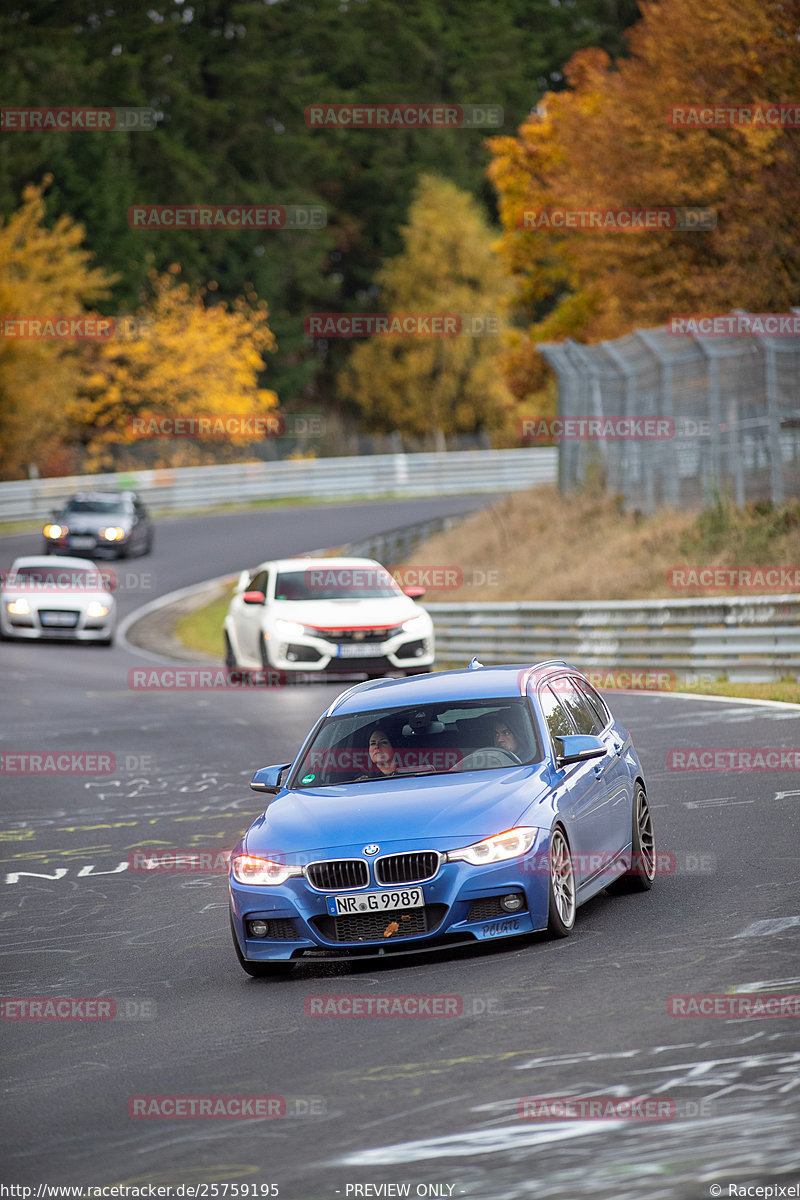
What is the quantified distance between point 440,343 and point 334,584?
56.7 meters

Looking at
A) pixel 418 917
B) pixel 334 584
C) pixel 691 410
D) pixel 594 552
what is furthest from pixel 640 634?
pixel 418 917

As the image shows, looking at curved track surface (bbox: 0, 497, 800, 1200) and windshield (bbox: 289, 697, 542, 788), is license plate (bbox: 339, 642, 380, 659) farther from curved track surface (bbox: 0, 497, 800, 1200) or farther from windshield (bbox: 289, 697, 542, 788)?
windshield (bbox: 289, 697, 542, 788)

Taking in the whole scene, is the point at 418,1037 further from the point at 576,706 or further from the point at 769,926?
the point at 576,706

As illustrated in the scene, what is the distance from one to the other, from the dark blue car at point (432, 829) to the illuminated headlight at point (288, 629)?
12.4m

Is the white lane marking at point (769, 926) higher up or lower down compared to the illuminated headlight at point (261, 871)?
lower down

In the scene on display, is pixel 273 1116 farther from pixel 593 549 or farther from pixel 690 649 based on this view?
pixel 593 549

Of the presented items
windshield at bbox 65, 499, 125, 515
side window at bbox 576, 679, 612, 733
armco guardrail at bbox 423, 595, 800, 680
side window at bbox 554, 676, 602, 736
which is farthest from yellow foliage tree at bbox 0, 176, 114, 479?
side window at bbox 554, 676, 602, 736

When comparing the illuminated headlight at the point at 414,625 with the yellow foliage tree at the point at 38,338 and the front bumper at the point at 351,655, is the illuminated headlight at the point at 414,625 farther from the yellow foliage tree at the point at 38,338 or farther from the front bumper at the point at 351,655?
the yellow foliage tree at the point at 38,338

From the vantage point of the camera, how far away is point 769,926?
837cm

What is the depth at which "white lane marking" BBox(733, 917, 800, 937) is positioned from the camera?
823cm

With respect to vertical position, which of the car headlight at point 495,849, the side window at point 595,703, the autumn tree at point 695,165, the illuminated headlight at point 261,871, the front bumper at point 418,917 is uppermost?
the autumn tree at point 695,165

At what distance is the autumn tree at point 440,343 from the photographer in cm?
7838

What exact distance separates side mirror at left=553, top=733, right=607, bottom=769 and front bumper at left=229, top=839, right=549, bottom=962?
0.79m

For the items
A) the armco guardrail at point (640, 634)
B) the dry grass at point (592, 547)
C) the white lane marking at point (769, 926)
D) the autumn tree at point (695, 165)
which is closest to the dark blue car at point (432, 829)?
the white lane marking at point (769, 926)
